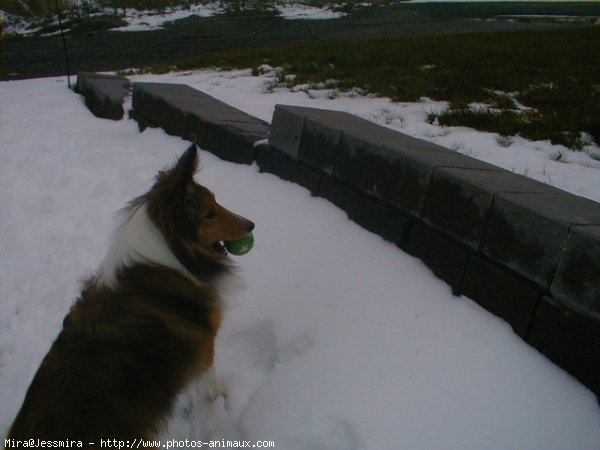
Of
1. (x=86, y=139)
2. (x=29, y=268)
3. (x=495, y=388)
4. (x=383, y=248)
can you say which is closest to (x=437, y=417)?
(x=495, y=388)

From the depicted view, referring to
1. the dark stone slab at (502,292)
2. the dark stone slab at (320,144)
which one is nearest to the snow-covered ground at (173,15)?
the dark stone slab at (320,144)

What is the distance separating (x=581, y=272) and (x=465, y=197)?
0.62 meters

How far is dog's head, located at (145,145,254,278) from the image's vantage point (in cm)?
206

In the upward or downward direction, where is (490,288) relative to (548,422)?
upward

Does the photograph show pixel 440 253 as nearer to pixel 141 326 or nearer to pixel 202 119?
pixel 141 326

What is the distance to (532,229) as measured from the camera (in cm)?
203

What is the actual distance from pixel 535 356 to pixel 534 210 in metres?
0.60

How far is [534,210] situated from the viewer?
203cm

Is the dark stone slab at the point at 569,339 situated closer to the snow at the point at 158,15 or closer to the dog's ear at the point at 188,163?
the dog's ear at the point at 188,163

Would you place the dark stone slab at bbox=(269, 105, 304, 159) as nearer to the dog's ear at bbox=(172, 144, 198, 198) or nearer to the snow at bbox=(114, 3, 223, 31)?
the dog's ear at bbox=(172, 144, 198, 198)

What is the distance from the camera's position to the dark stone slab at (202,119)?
4.19 metres

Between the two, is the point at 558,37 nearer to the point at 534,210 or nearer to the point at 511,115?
the point at 511,115

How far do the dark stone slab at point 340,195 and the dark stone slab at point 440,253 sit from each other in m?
0.51

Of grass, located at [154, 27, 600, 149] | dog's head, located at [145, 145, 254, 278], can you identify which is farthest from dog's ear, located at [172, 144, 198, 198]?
grass, located at [154, 27, 600, 149]
